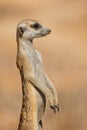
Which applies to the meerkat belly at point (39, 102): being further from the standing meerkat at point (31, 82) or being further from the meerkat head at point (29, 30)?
the meerkat head at point (29, 30)

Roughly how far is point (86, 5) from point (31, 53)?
1.17 m

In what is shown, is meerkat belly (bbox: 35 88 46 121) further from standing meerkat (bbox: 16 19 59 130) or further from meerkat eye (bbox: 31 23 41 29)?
meerkat eye (bbox: 31 23 41 29)

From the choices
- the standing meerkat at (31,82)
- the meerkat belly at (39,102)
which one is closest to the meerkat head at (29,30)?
the standing meerkat at (31,82)

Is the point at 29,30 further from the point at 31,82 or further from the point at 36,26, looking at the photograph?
the point at 31,82

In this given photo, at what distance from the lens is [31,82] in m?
1.52

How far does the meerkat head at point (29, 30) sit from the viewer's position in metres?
1.52

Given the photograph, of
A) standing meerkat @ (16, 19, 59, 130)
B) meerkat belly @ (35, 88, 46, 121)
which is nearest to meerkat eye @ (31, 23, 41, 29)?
standing meerkat @ (16, 19, 59, 130)

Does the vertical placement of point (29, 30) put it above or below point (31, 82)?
above

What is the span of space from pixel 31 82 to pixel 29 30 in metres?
0.13

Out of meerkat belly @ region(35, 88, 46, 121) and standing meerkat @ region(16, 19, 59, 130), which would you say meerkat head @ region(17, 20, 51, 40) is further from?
meerkat belly @ region(35, 88, 46, 121)

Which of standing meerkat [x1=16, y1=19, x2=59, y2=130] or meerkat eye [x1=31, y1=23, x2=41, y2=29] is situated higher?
meerkat eye [x1=31, y1=23, x2=41, y2=29]

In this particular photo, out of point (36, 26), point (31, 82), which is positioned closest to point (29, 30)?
Answer: point (36, 26)

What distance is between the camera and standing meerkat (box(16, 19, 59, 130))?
1512mm

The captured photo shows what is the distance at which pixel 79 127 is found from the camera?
2.44 m
